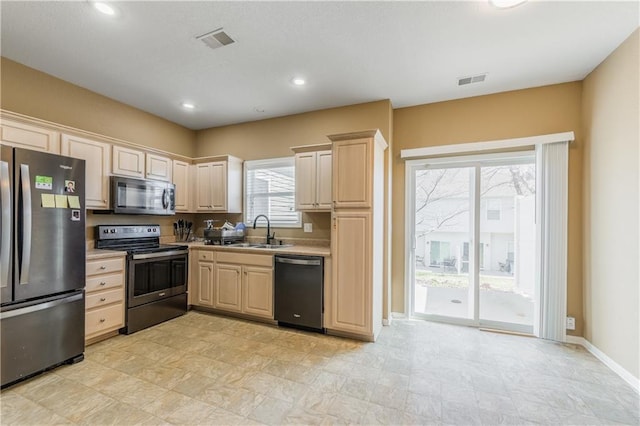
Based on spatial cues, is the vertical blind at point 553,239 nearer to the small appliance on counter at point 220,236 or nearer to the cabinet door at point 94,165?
the small appliance on counter at point 220,236

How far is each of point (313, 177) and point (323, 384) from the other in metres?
2.38

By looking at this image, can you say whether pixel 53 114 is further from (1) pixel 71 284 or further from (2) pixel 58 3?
(1) pixel 71 284

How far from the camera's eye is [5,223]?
2.12m

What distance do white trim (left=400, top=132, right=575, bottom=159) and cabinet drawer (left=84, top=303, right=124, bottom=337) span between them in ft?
12.9

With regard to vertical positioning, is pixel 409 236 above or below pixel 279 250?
above

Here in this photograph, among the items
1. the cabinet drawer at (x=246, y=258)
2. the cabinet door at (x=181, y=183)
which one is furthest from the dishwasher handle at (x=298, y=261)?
the cabinet door at (x=181, y=183)

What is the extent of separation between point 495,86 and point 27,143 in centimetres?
497

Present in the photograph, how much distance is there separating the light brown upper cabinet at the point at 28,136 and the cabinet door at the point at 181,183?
4.89 ft

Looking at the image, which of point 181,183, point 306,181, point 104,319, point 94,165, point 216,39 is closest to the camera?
point 216,39

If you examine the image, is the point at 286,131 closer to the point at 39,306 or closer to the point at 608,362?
the point at 39,306

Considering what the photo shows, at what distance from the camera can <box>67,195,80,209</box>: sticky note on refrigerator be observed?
2.51 m

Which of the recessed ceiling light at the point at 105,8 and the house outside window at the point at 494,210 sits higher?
the recessed ceiling light at the point at 105,8

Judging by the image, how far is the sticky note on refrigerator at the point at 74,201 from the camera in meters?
2.51

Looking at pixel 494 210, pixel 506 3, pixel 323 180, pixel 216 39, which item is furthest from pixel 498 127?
pixel 216 39
